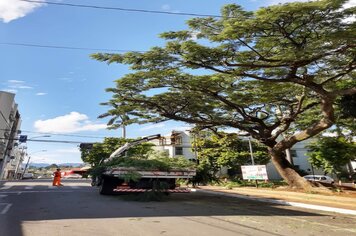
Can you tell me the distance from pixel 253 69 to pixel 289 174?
24.9ft

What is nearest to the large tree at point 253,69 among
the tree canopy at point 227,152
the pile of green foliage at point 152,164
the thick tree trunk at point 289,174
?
the thick tree trunk at point 289,174

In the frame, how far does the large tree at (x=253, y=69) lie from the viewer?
37.9ft

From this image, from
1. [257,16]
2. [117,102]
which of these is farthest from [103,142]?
[257,16]

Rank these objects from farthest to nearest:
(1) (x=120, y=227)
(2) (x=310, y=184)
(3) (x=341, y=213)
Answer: (2) (x=310, y=184) → (3) (x=341, y=213) → (1) (x=120, y=227)

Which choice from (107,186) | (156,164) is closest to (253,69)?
(156,164)

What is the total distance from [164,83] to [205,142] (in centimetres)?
2162

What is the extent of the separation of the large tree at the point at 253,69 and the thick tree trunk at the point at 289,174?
2.3 inches

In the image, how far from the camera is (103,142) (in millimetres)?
45469

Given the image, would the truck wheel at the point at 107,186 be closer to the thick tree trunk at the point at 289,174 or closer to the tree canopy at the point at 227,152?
the thick tree trunk at the point at 289,174

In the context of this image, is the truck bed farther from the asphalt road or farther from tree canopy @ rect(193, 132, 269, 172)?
tree canopy @ rect(193, 132, 269, 172)

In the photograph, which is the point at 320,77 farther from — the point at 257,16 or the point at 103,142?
the point at 103,142

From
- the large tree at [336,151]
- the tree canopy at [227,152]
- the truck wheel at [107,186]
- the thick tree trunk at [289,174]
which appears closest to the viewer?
the truck wheel at [107,186]

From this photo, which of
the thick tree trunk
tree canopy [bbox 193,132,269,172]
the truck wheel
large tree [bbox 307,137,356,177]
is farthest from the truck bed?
tree canopy [bbox 193,132,269,172]

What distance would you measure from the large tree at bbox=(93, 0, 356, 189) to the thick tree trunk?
58 mm
